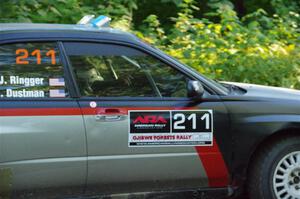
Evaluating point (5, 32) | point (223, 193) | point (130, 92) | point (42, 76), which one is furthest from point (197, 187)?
point (5, 32)

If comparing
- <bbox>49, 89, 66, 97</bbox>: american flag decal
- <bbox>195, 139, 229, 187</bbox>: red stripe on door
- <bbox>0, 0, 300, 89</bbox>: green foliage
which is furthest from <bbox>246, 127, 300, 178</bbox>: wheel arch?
<bbox>0, 0, 300, 89</bbox>: green foliage

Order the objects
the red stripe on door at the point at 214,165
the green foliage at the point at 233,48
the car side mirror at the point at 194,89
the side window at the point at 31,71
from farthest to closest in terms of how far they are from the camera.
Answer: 1. the green foliage at the point at 233,48
2. the red stripe on door at the point at 214,165
3. the car side mirror at the point at 194,89
4. the side window at the point at 31,71

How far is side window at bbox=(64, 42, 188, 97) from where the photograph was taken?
4.46m

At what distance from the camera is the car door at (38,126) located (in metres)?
4.18

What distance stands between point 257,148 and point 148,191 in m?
1.04

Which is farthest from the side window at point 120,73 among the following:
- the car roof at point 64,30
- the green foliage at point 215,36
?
the green foliage at point 215,36

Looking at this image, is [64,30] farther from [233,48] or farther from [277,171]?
[233,48]

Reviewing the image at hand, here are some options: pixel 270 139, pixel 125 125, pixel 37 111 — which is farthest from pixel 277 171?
pixel 37 111

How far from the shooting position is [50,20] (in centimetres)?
877

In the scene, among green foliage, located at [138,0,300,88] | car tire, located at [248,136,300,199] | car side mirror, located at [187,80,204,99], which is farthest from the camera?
green foliage, located at [138,0,300,88]

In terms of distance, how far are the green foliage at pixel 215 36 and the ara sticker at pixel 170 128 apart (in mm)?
3626

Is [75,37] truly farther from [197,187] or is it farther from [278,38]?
[278,38]

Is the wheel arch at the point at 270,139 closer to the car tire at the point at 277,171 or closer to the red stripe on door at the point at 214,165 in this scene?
the car tire at the point at 277,171

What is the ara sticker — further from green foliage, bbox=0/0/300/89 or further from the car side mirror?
green foliage, bbox=0/0/300/89
